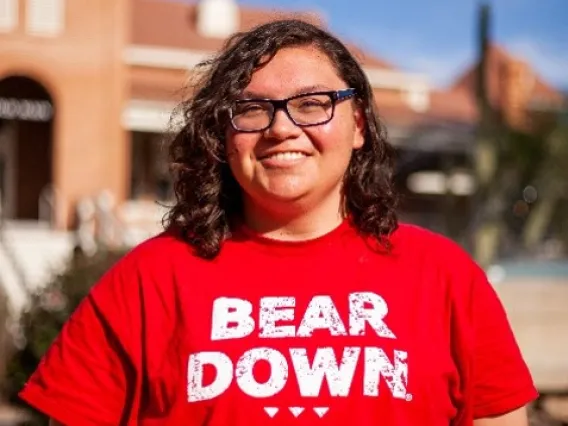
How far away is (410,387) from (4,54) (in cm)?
1796

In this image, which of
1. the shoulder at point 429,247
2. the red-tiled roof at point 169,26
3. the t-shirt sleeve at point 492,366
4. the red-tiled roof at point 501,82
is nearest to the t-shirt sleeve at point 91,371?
the shoulder at point 429,247

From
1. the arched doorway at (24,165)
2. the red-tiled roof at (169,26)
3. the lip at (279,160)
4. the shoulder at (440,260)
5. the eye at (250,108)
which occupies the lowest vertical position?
the arched doorway at (24,165)

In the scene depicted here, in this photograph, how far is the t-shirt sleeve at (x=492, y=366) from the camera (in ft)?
7.65

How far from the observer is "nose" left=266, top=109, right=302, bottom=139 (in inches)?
89.9

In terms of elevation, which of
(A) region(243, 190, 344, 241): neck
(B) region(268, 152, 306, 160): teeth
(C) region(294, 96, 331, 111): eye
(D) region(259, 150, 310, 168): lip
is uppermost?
(C) region(294, 96, 331, 111): eye

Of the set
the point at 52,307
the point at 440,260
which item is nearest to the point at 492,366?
the point at 440,260

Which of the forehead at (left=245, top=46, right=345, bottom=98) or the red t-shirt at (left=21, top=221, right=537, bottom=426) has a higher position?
the forehead at (left=245, top=46, right=345, bottom=98)

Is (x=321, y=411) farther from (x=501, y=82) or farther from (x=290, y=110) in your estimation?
(x=501, y=82)

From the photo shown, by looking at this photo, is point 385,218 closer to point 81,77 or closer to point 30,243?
point 30,243

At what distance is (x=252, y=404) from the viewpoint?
2.18 metres

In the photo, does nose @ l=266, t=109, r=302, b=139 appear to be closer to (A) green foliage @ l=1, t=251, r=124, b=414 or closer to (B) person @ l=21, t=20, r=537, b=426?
(B) person @ l=21, t=20, r=537, b=426

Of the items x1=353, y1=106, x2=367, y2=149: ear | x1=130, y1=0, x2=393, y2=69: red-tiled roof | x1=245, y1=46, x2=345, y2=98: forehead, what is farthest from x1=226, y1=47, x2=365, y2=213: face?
x1=130, y1=0, x2=393, y2=69: red-tiled roof

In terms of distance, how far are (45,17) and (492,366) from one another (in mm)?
17970

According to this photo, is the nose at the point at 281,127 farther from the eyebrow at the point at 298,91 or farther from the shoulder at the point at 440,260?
the shoulder at the point at 440,260
